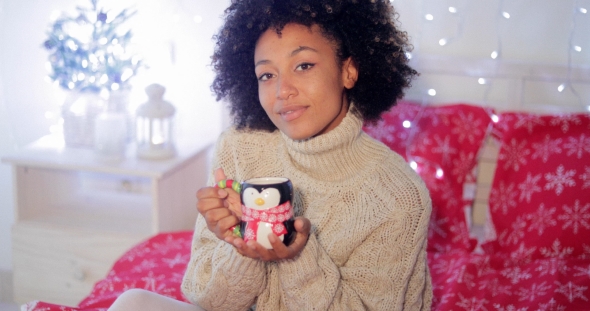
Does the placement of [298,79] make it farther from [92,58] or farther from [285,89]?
[92,58]

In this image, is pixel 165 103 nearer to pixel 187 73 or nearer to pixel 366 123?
pixel 187 73

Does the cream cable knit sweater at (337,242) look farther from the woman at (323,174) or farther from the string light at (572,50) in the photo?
the string light at (572,50)

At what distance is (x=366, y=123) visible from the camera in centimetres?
140

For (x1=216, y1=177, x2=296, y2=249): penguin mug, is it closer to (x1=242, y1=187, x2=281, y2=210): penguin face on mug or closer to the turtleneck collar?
(x1=242, y1=187, x2=281, y2=210): penguin face on mug

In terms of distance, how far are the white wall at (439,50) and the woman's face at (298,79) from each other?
1.06 metres

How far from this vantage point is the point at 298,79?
118 centimetres

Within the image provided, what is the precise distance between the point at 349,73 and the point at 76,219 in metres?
1.35

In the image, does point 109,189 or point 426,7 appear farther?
point 109,189

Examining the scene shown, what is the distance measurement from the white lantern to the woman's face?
0.97 metres

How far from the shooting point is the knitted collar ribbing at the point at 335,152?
4.11ft

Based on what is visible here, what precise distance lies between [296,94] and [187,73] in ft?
4.40

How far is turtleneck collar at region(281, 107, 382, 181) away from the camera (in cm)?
125

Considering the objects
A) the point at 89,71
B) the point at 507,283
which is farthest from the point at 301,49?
the point at 89,71

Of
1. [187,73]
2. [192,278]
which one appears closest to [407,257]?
[192,278]
